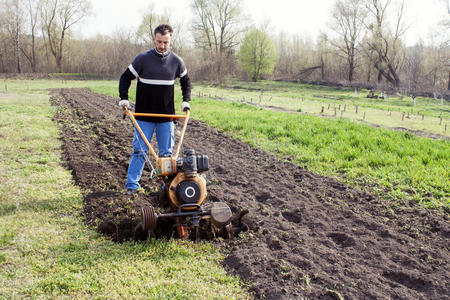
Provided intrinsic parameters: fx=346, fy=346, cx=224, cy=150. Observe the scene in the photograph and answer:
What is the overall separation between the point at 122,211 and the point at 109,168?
2.20 meters

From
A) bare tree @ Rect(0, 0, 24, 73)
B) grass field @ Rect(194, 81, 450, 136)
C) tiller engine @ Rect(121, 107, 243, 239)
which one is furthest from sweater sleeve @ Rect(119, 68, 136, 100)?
bare tree @ Rect(0, 0, 24, 73)

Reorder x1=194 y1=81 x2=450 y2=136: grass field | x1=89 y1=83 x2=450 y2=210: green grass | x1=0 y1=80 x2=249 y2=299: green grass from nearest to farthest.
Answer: x1=0 y1=80 x2=249 y2=299: green grass, x1=89 y1=83 x2=450 y2=210: green grass, x1=194 y1=81 x2=450 y2=136: grass field

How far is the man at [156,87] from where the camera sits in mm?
4719

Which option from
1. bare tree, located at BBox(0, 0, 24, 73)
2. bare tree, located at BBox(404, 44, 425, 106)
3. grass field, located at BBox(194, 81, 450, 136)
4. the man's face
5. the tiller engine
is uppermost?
bare tree, located at BBox(0, 0, 24, 73)

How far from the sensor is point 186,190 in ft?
13.1

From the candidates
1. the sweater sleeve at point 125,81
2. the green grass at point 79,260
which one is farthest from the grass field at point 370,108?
the green grass at point 79,260

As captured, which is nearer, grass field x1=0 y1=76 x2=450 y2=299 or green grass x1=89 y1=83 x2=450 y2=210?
grass field x1=0 y1=76 x2=450 y2=299

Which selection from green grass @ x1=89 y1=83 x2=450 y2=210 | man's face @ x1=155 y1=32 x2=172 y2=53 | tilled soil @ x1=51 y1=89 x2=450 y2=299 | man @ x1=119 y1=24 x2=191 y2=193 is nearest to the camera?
tilled soil @ x1=51 y1=89 x2=450 y2=299

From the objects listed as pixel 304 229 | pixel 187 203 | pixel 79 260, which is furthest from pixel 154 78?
pixel 304 229

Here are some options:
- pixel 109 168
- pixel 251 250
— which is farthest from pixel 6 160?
pixel 251 250

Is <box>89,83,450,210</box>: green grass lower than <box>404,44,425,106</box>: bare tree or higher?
lower

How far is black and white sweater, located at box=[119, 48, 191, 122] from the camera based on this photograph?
4.75 metres

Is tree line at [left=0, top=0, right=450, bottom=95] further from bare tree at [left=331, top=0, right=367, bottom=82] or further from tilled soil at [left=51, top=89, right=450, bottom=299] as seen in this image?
tilled soil at [left=51, top=89, right=450, bottom=299]

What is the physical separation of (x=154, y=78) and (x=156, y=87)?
13 cm
